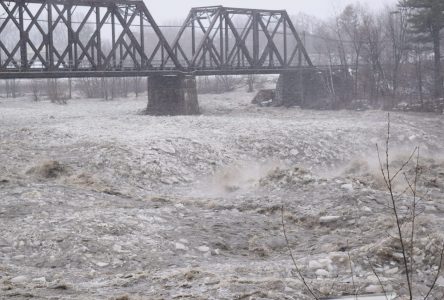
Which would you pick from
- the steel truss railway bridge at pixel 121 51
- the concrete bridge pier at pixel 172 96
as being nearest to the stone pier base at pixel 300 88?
the steel truss railway bridge at pixel 121 51

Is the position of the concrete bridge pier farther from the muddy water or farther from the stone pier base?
the muddy water

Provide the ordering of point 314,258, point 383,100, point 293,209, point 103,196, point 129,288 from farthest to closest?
1. point 383,100
2. point 103,196
3. point 293,209
4. point 314,258
5. point 129,288

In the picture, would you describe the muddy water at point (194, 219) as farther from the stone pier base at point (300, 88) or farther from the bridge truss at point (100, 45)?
the stone pier base at point (300, 88)

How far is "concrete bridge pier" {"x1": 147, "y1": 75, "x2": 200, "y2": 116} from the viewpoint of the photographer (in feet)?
111

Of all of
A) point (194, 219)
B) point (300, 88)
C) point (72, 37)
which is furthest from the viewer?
point (300, 88)

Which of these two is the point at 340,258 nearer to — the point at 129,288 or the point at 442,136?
the point at 129,288

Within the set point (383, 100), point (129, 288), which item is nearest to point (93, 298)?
point (129, 288)

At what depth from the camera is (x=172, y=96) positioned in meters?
34.2

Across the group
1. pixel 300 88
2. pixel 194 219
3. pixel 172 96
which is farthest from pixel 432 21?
pixel 194 219

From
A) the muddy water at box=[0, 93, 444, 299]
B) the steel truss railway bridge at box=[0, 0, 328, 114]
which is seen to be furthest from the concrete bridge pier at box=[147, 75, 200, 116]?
the muddy water at box=[0, 93, 444, 299]

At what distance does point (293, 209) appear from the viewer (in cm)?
1218

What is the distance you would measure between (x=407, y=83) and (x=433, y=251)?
3768 centimetres

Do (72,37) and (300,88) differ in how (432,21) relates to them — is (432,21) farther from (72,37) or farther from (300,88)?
(72,37)

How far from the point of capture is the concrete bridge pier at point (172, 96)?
33.7m
